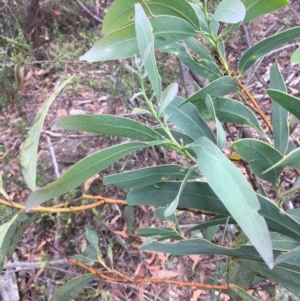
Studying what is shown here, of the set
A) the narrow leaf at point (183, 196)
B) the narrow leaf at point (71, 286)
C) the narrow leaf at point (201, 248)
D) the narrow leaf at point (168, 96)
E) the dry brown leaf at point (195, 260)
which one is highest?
the narrow leaf at point (168, 96)

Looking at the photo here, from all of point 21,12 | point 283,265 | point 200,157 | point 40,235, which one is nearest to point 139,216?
point 40,235

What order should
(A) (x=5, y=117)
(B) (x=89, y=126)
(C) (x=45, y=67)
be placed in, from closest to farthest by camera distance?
(B) (x=89, y=126) → (A) (x=5, y=117) → (C) (x=45, y=67)

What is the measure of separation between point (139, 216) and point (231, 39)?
1.27 metres

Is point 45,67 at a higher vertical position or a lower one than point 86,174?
lower

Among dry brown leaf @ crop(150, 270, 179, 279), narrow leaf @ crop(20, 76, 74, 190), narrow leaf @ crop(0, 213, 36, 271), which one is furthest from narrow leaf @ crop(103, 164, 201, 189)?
dry brown leaf @ crop(150, 270, 179, 279)

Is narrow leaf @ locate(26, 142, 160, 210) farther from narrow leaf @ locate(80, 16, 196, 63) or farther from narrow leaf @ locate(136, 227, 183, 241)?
narrow leaf @ locate(136, 227, 183, 241)

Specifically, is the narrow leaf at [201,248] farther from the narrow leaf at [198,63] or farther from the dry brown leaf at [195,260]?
the dry brown leaf at [195,260]

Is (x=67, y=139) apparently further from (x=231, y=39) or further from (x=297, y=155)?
(x=297, y=155)

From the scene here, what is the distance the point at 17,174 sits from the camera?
2.36 meters

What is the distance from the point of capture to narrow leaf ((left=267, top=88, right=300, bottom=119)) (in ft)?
1.91

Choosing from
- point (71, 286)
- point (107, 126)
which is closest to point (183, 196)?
point (107, 126)

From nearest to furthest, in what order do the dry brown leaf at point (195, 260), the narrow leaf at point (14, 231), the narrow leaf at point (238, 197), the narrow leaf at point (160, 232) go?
the narrow leaf at point (238, 197) → the narrow leaf at point (14, 231) → the narrow leaf at point (160, 232) → the dry brown leaf at point (195, 260)

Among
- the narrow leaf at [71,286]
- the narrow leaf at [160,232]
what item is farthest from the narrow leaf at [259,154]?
the narrow leaf at [71,286]

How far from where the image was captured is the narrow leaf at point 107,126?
1.89 feet
